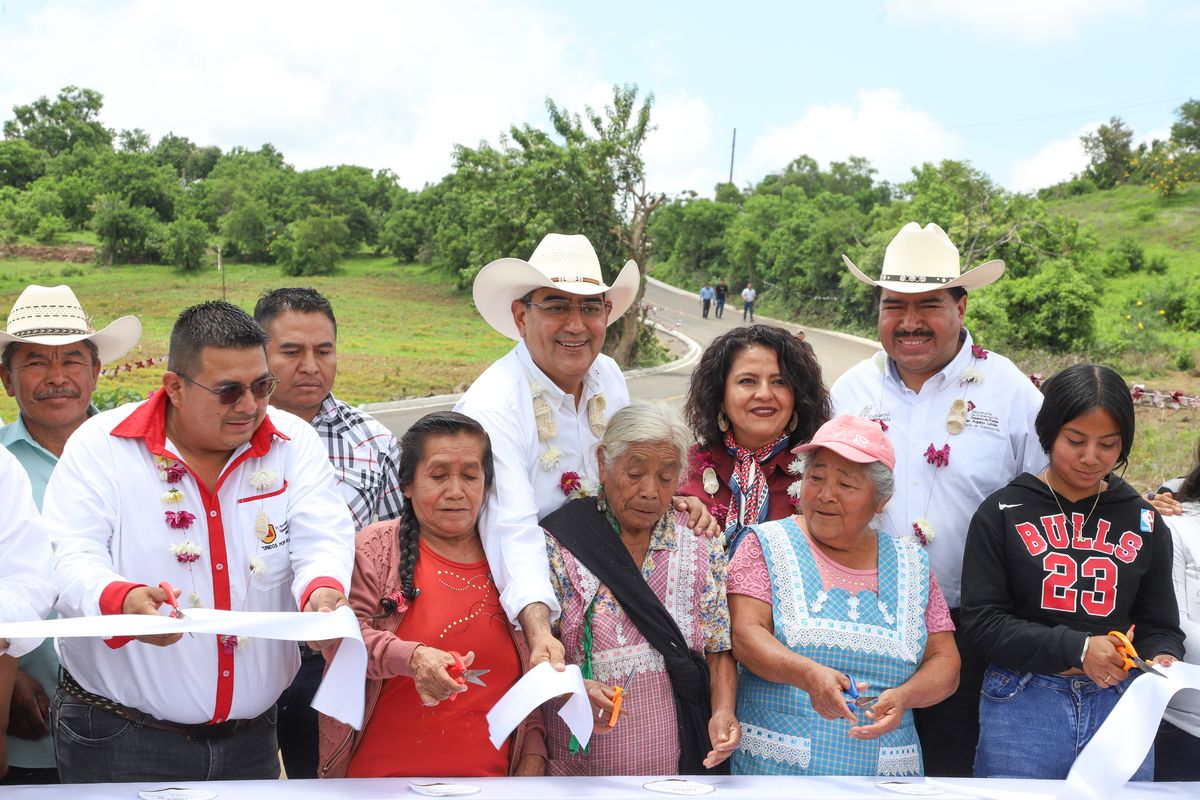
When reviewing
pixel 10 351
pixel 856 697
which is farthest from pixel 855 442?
pixel 10 351

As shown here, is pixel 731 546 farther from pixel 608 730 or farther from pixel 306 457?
pixel 306 457

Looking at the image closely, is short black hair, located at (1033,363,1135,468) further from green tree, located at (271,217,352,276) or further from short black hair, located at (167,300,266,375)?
green tree, located at (271,217,352,276)

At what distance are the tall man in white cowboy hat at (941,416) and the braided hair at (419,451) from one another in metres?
1.67

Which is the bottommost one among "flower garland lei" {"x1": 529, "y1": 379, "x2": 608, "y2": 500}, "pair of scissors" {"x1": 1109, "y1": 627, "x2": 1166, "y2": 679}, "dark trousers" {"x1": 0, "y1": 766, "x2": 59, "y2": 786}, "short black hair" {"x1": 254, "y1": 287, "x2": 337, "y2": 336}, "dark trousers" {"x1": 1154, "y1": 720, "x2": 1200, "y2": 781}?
"dark trousers" {"x1": 0, "y1": 766, "x2": 59, "y2": 786}

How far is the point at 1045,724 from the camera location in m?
3.31

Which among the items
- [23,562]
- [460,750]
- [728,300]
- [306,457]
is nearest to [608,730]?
[460,750]

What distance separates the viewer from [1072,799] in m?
2.74

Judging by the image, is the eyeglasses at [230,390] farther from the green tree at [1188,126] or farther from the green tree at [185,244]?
the green tree at [1188,126]

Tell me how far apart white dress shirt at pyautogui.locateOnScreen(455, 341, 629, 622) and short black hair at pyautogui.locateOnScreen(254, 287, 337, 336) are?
0.84 meters

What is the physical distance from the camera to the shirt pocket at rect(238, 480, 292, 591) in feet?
9.75

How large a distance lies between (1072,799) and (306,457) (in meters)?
2.54

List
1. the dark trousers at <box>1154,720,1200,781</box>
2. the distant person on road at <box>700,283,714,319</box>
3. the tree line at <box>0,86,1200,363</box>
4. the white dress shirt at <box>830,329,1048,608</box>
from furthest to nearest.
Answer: the distant person on road at <box>700,283,714,319</box>
the tree line at <box>0,86,1200,363</box>
the white dress shirt at <box>830,329,1048,608</box>
the dark trousers at <box>1154,720,1200,781</box>

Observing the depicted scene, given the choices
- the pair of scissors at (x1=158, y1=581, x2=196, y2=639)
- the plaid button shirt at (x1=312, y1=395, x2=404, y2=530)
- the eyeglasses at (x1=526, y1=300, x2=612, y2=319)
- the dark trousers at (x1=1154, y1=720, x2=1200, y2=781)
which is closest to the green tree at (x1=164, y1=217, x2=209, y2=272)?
the plaid button shirt at (x1=312, y1=395, x2=404, y2=530)

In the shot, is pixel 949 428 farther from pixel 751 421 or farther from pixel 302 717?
pixel 302 717
